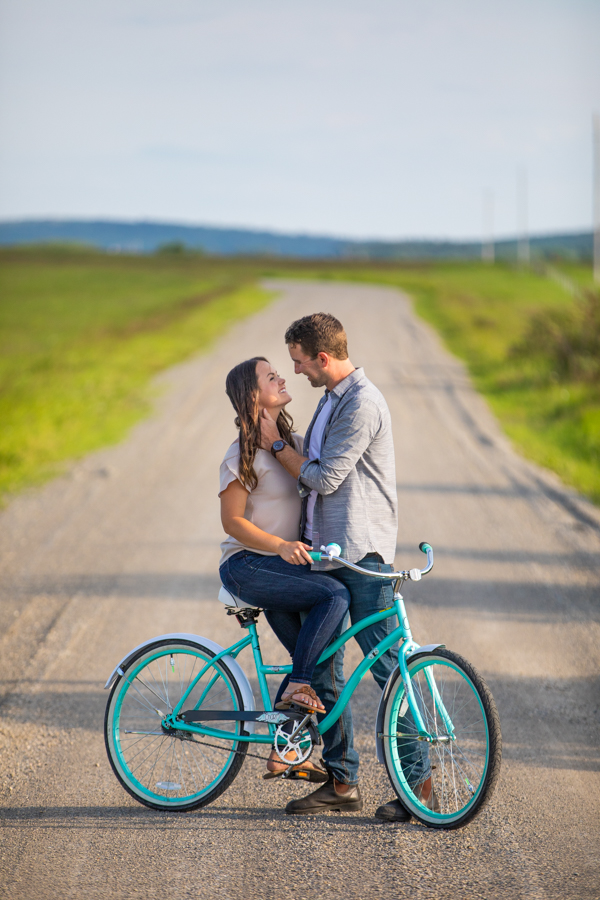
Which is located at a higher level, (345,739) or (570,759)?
(345,739)

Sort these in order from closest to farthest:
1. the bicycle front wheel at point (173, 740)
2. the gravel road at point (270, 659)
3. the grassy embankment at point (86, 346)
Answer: the gravel road at point (270, 659)
the bicycle front wheel at point (173, 740)
the grassy embankment at point (86, 346)

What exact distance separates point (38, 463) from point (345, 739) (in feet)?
26.6

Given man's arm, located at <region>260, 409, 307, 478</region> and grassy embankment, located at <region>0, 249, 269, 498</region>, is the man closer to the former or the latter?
man's arm, located at <region>260, 409, 307, 478</region>

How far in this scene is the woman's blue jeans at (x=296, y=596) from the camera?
3.41m

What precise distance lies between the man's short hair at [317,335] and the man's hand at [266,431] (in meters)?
0.34

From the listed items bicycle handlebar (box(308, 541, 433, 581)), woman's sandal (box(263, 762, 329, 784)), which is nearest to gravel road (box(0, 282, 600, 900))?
woman's sandal (box(263, 762, 329, 784))

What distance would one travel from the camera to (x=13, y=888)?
3035 millimetres

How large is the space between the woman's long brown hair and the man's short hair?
0.61 feet

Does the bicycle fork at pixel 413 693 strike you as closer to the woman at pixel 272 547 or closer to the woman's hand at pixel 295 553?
the woman at pixel 272 547

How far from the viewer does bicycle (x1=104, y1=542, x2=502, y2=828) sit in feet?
11.1

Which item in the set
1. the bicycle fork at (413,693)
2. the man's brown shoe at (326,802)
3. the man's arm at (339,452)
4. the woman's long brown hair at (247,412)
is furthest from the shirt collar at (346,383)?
the man's brown shoe at (326,802)

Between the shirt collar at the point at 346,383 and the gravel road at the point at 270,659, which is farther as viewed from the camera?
the shirt collar at the point at 346,383

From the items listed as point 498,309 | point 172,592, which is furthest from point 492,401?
point 498,309

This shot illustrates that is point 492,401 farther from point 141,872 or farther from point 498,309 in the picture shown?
point 498,309
